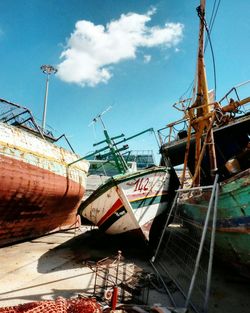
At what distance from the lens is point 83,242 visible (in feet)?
31.3

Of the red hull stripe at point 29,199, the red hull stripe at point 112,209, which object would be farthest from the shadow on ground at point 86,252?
the red hull stripe at point 29,199

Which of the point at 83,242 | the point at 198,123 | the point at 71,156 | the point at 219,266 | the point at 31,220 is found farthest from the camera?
the point at 71,156

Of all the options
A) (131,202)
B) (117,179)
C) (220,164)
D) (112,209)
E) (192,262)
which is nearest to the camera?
(192,262)

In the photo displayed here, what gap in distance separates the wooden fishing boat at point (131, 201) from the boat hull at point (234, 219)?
6.98ft

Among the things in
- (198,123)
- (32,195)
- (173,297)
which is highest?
(198,123)

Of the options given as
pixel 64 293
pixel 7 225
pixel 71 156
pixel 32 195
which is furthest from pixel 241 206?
pixel 71 156

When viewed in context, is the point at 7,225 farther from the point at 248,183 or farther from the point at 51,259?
the point at 248,183

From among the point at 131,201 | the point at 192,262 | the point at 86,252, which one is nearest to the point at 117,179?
the point at 131,201

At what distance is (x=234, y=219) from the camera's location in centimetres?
466

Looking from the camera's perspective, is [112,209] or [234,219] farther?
[112,209]

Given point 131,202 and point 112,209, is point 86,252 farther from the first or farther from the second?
point 131,202

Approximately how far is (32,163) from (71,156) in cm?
358

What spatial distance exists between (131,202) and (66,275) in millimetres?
2635

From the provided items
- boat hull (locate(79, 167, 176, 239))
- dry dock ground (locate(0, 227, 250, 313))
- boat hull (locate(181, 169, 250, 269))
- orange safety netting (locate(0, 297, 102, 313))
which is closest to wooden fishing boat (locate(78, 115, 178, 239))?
boat hull (locate(79, 167, 176, 239))
